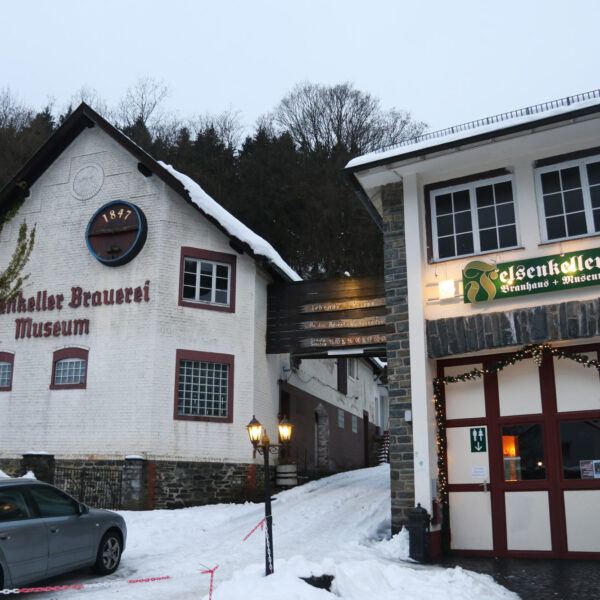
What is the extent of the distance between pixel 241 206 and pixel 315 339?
1611 cm

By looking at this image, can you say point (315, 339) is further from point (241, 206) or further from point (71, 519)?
point (241, 206)

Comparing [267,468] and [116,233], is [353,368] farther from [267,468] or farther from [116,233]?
[267,468]

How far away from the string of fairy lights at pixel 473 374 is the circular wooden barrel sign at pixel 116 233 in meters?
10.0

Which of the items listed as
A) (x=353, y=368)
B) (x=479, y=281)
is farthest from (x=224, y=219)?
(x=353, y=368)

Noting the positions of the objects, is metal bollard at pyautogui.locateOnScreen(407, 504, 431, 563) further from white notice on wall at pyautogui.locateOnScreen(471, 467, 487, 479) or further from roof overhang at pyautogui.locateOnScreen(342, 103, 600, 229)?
roof overhang at pyautogui.locateOnScreen(342, 103, 600, 229)

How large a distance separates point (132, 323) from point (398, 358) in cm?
866

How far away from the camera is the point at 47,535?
8672 millimetres

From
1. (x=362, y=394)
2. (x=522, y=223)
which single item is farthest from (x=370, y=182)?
(x=362, y=394)

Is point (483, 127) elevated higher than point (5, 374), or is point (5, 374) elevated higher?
point (483, 127)

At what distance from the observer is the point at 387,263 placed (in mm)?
12977

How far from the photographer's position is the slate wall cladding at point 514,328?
35.7ft

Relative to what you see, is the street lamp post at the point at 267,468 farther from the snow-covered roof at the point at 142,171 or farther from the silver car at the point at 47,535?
the snow-covered roof at the point at 142,171

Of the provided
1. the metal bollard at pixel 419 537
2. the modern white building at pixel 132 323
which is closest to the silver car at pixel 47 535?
the metal bollard at pixel 419 537

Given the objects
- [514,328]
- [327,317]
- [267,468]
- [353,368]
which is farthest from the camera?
[353,368]
